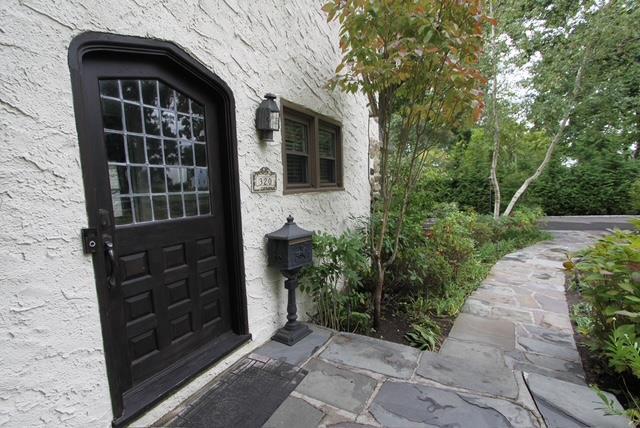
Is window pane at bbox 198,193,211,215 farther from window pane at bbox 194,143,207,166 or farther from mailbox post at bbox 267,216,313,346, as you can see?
mailbox post at bbox 267,216,313,346

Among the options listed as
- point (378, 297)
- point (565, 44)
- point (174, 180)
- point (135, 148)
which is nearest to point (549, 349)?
point (378, 297)

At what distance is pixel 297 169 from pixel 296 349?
184 cm

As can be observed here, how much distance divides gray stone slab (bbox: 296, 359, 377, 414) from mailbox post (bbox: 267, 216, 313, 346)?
0.45 m

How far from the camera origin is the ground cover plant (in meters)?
1.94

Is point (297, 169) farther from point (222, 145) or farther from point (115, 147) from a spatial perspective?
point (115, 147)

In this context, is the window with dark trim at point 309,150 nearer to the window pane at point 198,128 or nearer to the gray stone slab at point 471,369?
the window pane at point 198,128

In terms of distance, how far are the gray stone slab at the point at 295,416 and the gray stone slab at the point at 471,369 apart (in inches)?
34.9

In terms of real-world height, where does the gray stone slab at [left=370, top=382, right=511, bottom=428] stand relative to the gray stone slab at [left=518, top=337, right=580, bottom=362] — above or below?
above

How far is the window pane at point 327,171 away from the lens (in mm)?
3849

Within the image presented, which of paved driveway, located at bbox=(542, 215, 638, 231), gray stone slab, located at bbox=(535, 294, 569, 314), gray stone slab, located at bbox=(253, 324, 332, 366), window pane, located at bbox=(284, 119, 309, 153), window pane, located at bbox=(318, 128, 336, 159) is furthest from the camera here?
paved driveway, located at bbox=(542, 215, 638, 231)

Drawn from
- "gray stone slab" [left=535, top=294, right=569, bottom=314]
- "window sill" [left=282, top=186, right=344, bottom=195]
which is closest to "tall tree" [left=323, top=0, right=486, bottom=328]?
"window sill" [left=282, top=186, right=344, bottom=195]

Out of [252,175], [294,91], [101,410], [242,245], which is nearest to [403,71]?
[294,91]

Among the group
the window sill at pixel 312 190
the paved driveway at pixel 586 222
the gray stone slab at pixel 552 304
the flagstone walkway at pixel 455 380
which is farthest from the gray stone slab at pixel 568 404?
the paved driveway at pixel 586 222

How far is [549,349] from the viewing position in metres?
2.70
